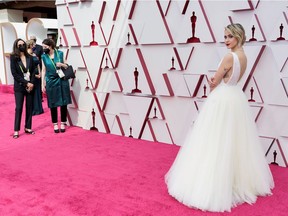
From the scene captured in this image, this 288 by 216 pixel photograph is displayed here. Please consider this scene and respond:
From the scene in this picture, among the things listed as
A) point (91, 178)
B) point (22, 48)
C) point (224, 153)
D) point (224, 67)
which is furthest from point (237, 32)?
point (22, 48)

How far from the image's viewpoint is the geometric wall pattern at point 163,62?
3.52 m

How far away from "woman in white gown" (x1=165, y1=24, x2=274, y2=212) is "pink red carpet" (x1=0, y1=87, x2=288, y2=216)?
0.38 ft

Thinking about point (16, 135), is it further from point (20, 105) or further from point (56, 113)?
point (56, 113)

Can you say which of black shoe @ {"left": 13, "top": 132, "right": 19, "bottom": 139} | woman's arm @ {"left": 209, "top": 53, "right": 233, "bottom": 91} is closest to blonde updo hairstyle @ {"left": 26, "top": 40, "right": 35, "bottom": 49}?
black shoe @ {"left": 13, "top": 132, "right": 19, "bottom": 139}

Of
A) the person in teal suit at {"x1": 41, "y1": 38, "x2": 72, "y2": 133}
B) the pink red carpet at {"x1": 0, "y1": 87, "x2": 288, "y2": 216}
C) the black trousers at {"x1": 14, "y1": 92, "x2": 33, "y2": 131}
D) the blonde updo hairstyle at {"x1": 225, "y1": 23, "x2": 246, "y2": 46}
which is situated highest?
the blonde updo hairstyle at {"x1": 225, "y1": 23, "x2": 246, "y2": 46}

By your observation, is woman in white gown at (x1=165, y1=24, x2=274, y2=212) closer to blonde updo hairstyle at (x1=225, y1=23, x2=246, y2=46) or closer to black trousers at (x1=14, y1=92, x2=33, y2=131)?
blonde updo hairstyle at (x1=225, y1=23, x2=246, y2=46)

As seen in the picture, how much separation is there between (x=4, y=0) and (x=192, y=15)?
9.18 meters

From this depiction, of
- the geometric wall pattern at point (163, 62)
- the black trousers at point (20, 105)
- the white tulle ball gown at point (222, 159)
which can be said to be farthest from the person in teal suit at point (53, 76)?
the white tulle ball gown at point (222, 159)

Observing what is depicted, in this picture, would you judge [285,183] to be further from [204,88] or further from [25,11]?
[25,11]

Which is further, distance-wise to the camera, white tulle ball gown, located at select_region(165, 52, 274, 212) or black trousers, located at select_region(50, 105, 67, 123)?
black trousers, located at select_region(50, 105, 67, 123)

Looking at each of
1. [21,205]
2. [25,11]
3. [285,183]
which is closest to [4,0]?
[25,11]

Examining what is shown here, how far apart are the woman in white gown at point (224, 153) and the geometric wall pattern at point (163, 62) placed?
90 cm

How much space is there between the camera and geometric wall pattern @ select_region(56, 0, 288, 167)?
352cm

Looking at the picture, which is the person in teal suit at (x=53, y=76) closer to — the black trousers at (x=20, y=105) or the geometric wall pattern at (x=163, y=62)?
the black trousers at (x=20, y=105)
